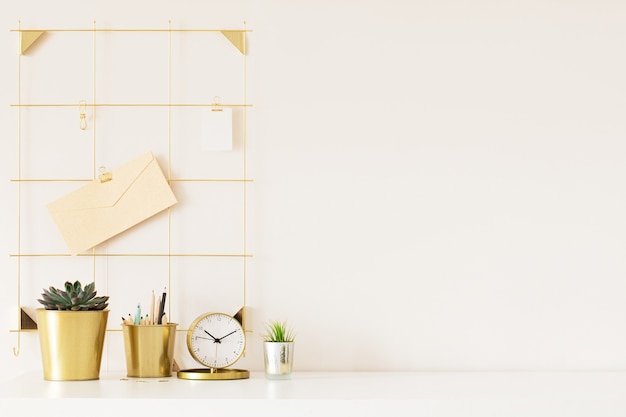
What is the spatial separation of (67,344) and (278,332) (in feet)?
1.41

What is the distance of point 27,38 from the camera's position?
6.47 feet

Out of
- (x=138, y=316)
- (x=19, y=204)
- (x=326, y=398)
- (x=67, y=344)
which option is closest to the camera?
(x=326, y=398)

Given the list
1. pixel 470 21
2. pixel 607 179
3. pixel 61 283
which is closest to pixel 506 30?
pixel 470 21

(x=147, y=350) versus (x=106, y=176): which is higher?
(x=106, y=176)

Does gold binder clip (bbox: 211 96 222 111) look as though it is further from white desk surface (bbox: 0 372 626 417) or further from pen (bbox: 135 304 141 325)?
white desk surface (bbox: 0 372 626 417)

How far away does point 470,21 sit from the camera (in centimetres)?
201

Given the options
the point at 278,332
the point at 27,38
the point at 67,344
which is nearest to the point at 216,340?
the point at 278,332

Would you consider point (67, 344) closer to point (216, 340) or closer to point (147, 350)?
point (147, 350)

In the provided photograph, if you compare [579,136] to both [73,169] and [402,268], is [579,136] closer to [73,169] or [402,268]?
[402,268]

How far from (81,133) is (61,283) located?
34cm

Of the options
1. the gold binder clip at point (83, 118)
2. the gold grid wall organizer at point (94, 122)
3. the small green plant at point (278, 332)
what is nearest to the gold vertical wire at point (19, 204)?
the gold grid wall organizer at point (94, 122)

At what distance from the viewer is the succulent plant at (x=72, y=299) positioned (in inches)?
69.4

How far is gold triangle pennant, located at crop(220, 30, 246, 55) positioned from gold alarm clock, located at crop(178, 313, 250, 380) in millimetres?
610

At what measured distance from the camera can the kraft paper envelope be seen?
6.38 ft
